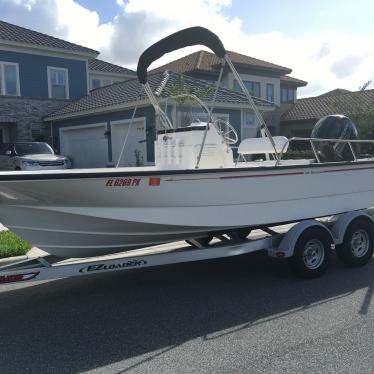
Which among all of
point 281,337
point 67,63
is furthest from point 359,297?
point 67,63

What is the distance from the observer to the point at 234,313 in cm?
473

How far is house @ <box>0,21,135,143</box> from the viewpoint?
22406 millimetres

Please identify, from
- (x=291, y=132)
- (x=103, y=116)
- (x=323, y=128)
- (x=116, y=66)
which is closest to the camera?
(x=323, y=128)

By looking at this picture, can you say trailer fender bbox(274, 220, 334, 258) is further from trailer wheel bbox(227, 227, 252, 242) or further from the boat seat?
the boat seat

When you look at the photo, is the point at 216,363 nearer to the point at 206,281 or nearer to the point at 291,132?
the point at 206,281

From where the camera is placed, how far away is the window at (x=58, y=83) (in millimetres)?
23922

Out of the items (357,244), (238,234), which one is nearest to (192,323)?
(238,234)

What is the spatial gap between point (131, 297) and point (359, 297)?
2.57 meters

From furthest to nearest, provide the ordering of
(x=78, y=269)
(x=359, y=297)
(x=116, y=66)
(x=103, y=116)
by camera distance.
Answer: (x=116, y=66) → (x=103, y=116) → (x=359, y=297) → (x=78, y=269)

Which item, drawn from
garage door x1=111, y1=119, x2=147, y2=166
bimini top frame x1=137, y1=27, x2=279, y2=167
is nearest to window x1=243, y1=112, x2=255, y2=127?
garage door x1=111, y1=119, x2=147, y2=166

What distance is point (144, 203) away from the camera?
4.93m

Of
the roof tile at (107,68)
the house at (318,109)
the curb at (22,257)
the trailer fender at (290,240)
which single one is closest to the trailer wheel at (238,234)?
the trailer fender at (290,240)

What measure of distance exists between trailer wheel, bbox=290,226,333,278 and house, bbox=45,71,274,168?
40.6ft

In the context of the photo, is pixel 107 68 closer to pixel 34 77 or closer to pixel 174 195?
pixel 34 77
